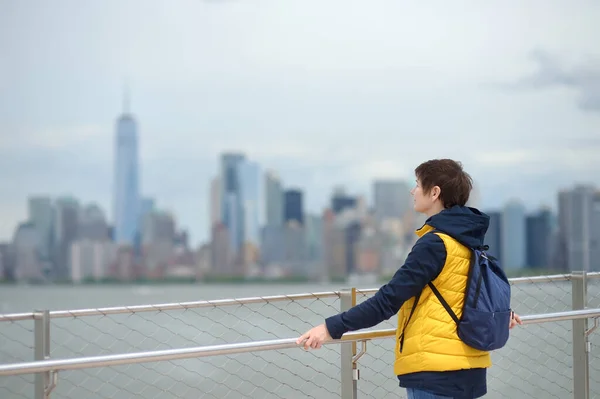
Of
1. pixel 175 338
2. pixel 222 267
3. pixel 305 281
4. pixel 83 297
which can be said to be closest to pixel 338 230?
pixel 305 281

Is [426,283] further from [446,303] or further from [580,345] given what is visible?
[580,345]

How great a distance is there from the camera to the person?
195cm

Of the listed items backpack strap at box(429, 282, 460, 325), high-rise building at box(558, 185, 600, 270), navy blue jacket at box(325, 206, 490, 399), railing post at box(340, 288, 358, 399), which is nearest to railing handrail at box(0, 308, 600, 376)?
railing post at box(340, 288, 358, 399)

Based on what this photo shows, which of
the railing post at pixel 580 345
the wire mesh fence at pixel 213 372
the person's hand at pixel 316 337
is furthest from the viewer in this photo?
the wire mesh fence at pixel 213 372

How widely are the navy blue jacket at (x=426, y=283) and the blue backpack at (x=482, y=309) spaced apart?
2.1 inches

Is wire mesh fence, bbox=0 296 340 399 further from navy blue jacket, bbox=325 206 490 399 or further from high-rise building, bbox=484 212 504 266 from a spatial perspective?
high-rise building, bbox=484 212 504 266

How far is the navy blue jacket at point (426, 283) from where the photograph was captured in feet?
6.36

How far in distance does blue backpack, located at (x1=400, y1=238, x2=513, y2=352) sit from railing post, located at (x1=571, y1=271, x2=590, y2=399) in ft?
4.42

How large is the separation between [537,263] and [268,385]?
104 ft

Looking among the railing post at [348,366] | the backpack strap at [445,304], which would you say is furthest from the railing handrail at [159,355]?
the backpack strap at [445,304]

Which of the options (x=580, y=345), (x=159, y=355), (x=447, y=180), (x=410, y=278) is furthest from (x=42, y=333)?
(x=580, y=345)

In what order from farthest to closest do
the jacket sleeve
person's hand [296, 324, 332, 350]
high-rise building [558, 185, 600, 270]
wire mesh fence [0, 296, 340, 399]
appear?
high-rise building [558, 185, 600, 270] → wire mesh fence [0, 296, 340, 399] → person's hand [296, 324, 332, 350] → the jacket sleeve

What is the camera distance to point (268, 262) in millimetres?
45594

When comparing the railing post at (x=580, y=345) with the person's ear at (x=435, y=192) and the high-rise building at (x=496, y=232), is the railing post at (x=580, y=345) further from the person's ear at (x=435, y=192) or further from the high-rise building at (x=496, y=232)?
the high-rise building at (x=496, y=232)
